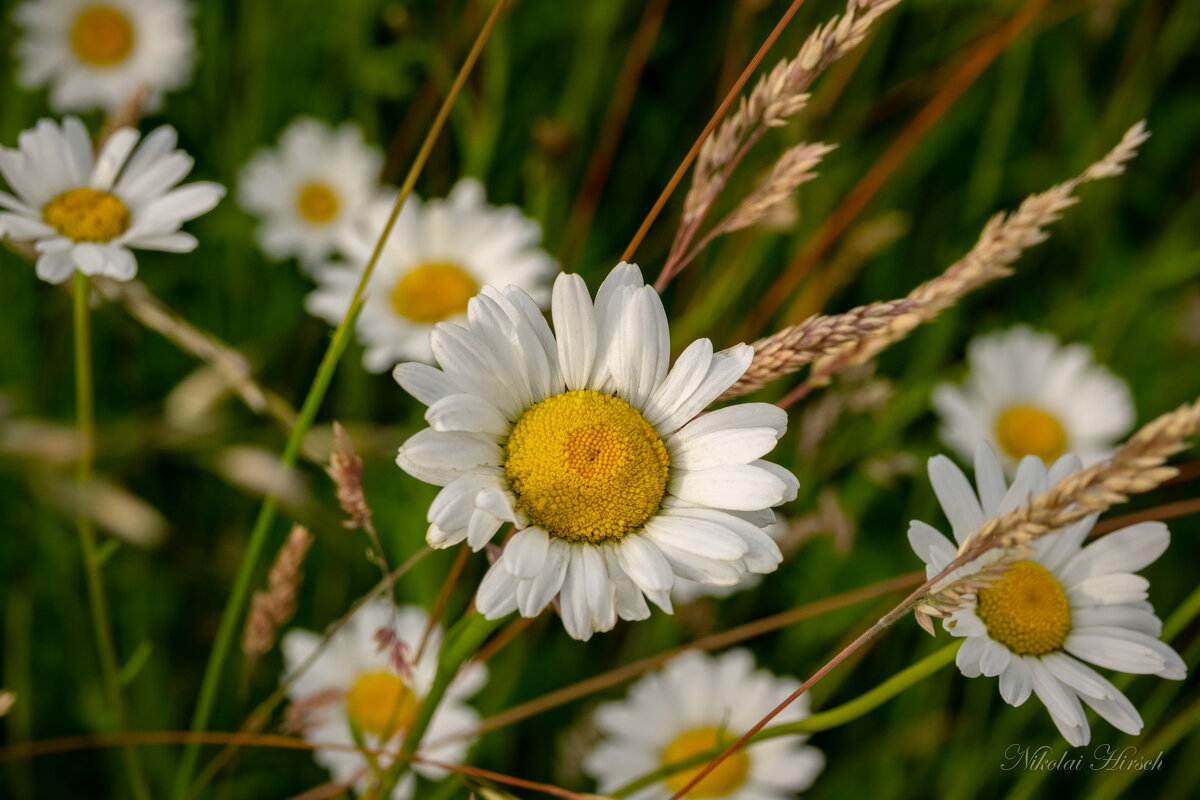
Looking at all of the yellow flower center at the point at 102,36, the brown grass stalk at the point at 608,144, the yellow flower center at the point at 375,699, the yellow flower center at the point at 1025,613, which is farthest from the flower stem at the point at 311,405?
the yellow flower center at the point at 102,36

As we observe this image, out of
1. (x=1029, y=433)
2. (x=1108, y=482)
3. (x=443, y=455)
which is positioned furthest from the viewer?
(x=1029, y=433)

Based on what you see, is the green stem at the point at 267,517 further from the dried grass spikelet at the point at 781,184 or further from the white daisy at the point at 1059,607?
the white daisy at the point at 1059,607

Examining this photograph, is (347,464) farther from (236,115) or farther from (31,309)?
(236,115)

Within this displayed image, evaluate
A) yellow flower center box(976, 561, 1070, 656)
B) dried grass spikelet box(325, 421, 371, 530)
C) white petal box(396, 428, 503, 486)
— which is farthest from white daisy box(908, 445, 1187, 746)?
dried grass spikelet box(325, 421, 371, 530)

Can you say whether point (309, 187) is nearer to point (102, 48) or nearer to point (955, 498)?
point (102, 48)

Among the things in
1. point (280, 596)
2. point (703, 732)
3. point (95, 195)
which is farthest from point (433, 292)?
point (280, 596)
